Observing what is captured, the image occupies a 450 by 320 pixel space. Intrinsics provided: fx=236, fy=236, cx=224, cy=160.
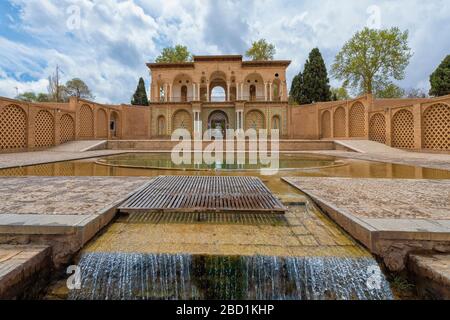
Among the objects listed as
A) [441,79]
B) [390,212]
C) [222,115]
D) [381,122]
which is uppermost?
[441,79]

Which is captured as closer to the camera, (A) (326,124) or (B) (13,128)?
(B) (13,128)

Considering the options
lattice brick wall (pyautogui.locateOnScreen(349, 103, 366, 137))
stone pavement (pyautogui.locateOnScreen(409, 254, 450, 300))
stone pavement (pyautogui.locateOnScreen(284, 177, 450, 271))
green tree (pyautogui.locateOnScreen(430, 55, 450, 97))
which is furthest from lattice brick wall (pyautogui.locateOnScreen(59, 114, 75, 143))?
green tree (pyautogui.locateOnScreen(430, 55, 450, 97))

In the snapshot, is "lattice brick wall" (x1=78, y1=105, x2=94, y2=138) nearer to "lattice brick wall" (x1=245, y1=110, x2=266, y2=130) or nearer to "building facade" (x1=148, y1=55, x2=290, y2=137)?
"building facade" (x1=148, y1=55, x2=290, y2=137)

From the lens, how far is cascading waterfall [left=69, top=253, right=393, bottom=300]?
6.87 ft

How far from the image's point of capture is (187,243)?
7.70 ft

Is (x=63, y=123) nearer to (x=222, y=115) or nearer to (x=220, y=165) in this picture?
(x=222, y=115)

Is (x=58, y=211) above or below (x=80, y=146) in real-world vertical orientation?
below

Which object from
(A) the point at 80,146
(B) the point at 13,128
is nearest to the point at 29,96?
(A) the point at 80,146

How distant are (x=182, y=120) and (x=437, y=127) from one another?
19799 mm

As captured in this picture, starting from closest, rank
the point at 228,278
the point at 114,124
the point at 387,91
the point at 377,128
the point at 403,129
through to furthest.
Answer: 1. the point at 228,278
2. the point at 403,129
3. the point at 377,128
4. the point at 114,124
5. the point at 387,91

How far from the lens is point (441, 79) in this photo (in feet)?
68.2
